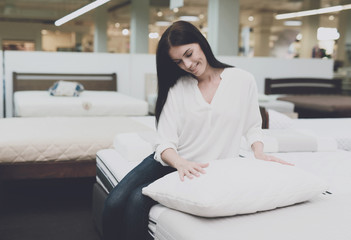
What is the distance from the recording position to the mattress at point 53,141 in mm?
2842

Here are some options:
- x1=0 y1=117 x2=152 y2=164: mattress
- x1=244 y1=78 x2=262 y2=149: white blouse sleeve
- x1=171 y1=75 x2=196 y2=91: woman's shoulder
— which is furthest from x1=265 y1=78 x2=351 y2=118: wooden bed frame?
x1=171 y1=75 x2=196 y2=91: woman's shoulder

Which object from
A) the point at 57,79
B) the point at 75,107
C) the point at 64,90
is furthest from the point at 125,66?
the point at 75,107

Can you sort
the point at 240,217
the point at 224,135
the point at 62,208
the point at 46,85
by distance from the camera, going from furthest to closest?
the point at 46,85 < the point at 62,208 < the point at 224,135 < the point at 240,217

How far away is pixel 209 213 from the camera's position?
1.38 metres

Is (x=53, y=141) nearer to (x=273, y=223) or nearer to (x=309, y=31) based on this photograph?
(x=273, y=223)

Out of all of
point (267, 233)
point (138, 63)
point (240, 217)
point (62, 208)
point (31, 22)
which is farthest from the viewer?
point (31, 22)

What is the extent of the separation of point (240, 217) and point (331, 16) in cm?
1149

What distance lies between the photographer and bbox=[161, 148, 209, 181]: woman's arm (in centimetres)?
153

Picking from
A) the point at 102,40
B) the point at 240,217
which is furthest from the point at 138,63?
the point at 240,217

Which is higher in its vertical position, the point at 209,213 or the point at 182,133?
the point at 182,133

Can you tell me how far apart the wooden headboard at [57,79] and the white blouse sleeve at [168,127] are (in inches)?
170

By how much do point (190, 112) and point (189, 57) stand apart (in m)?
0.23

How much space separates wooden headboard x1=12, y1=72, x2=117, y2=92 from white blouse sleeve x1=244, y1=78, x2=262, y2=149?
14.5ft

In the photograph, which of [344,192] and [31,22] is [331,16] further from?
[344,192]
